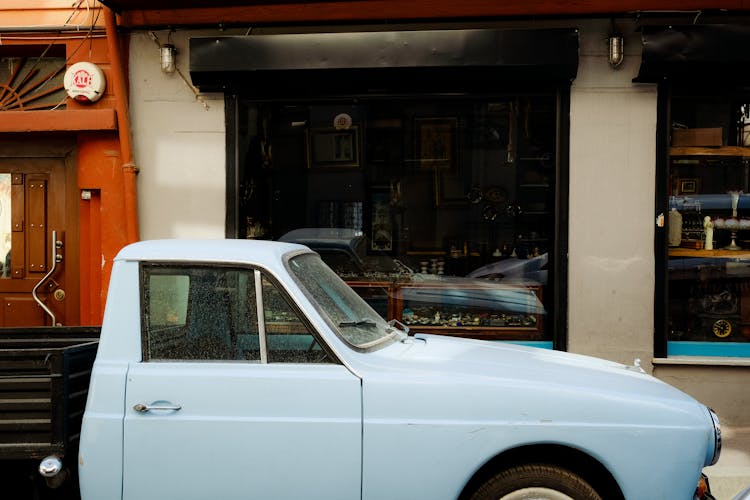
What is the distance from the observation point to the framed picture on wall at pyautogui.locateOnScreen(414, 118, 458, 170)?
7559 millimetres

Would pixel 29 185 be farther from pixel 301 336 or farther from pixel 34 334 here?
pixel 301 336

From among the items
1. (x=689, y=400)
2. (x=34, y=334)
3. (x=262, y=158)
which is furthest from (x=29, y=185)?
(x=689, y=400)

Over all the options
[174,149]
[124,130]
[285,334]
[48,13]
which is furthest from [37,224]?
[285,334]

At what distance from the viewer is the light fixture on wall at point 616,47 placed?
6871 millimetres

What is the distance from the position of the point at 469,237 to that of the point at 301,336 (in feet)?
14.0

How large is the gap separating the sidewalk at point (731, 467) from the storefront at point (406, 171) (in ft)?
5.40

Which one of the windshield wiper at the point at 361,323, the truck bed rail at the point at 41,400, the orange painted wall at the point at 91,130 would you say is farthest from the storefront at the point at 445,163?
the truck bed rail at the point at 41,400

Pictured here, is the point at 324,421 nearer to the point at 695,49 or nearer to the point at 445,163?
the point at 445,163

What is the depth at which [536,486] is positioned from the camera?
134 inches

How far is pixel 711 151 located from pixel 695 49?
1038 mm

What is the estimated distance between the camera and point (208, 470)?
11.3 ft

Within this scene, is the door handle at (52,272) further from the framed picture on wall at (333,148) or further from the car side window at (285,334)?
the car side window at (285,334)

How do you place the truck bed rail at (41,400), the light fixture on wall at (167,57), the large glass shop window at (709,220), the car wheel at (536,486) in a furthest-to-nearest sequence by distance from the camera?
the light fixture on wall at (167,57), the large glass shop window at (709,220), the truck bed rail at (41,400), the car wheel at (536,486)

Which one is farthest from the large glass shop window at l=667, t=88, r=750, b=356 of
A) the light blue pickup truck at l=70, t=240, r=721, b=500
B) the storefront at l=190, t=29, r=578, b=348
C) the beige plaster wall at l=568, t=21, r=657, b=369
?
the light blue pickup truck at l=70, t=240, r=721, b=500
